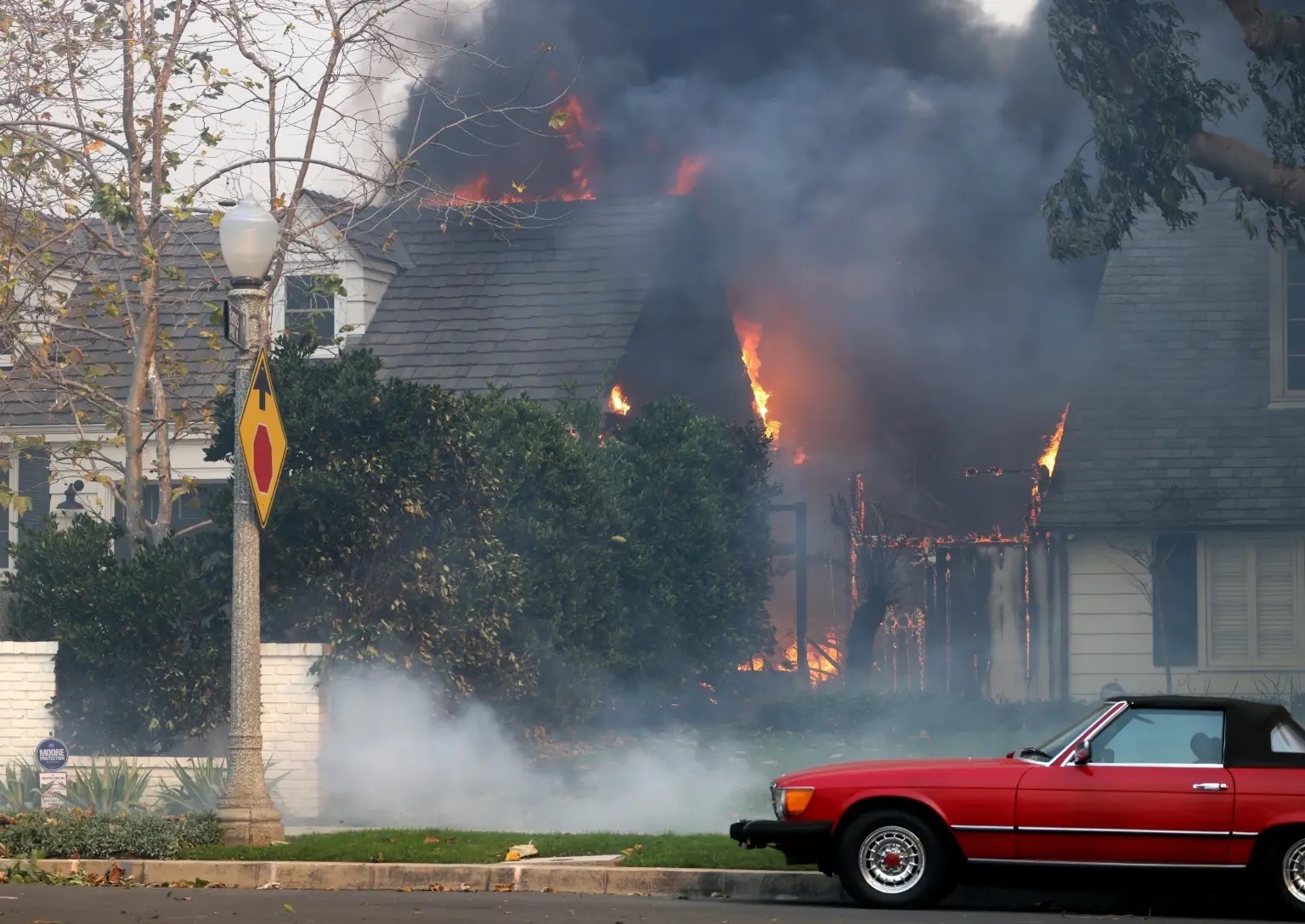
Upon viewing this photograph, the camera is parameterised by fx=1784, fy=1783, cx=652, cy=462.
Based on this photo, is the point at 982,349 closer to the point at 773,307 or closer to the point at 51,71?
the point at 773,307

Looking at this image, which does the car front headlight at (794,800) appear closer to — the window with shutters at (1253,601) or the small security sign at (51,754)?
the small security sign at (51,754)

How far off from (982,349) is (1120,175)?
8.59 metres

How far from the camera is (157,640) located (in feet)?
52.4

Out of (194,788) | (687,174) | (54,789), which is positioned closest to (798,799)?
(194,788)

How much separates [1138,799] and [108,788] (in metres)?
8.91

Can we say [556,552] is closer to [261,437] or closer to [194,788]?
[194,788]

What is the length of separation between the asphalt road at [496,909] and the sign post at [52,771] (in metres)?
2.79

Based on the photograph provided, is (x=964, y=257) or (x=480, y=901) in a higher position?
(x=964, y=257)

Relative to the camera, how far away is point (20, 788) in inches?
610

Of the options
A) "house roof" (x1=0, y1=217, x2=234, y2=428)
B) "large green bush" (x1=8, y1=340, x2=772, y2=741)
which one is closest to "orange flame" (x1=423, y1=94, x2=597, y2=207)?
"house roof" (x1=0, y1=217, x2=234, y2=428)

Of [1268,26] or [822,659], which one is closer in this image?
[1268,26]

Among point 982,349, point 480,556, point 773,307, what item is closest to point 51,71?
point 480,556

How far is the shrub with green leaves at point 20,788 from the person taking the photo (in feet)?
50.6

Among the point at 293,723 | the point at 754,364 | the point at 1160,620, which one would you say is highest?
the point at 754,364
